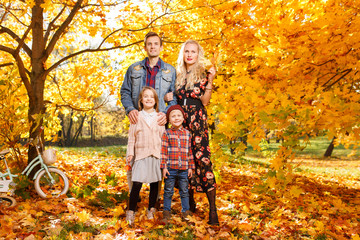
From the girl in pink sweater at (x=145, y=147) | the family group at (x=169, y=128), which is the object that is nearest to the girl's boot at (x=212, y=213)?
the family group at (x=169, y=128)

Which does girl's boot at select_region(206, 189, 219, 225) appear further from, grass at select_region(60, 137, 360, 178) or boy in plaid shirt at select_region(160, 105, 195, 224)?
grass at select_region(60, 137, 360, 178)

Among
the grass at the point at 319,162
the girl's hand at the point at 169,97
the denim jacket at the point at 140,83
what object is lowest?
the grass at the point at 319,162

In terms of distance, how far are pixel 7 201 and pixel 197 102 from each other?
8.75 ft

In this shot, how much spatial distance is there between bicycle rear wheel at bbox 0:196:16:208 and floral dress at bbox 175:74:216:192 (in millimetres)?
2221

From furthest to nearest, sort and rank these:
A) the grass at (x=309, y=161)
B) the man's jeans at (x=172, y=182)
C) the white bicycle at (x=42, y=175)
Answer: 1. the grass at (x=309, y=161)
2. the white bicycle at (x=42, y=175)
3. the man's jeans at (x=172, y=182)

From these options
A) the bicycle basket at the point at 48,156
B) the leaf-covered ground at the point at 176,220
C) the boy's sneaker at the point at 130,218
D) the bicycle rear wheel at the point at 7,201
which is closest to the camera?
the leaf-covered ground at the point at 176,220

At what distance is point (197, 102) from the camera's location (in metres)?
3.32

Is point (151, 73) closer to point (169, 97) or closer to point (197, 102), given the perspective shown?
point (169, 97)

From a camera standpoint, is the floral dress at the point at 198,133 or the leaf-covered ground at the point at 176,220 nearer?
the leaf-covered ground at the point at 176,220

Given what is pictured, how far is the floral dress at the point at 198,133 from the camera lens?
3232mm

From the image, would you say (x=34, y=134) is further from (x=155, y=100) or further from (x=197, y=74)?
(x=197, y=74)

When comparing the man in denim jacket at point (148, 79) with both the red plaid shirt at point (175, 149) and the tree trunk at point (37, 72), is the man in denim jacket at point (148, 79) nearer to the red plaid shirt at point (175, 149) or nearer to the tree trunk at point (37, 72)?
the red plaid shirt at point (175, 149)

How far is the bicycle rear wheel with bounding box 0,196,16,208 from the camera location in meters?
3.62

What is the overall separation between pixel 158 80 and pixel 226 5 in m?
2.41
